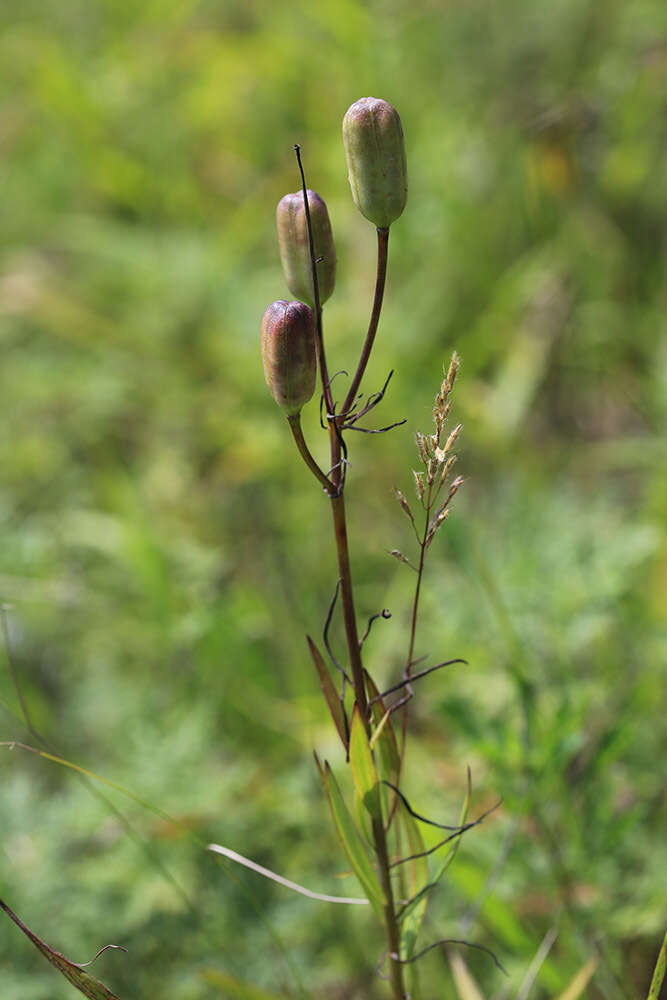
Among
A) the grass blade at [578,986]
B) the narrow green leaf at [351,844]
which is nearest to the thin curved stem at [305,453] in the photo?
the narrow green leaf at [351,844]

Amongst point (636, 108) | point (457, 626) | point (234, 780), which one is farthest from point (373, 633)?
point (636, 108)

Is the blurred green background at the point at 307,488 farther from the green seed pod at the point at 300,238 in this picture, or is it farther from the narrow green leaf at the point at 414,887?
the green seed pod at the point at 300,238

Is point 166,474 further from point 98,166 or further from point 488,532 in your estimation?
point 98,166

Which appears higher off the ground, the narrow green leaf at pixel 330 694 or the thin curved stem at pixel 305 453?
the thin curved stem at pixel 305 453

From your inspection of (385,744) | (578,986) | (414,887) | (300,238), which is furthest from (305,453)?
(578,986)

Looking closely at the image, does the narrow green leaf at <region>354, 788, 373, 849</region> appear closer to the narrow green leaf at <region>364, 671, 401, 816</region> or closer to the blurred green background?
the narrow green leaf at <region>364, 671, 401, 816</region>

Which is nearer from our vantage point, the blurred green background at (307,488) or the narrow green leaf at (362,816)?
the narrow green leaf at (362,816)

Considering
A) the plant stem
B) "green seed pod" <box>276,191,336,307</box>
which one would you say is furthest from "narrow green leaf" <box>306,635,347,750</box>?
"green seed pod" <box>276,191,336,307</box>
